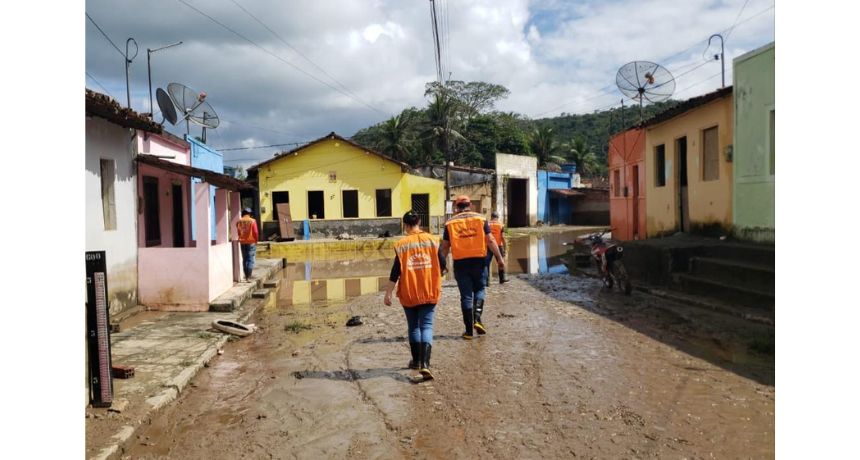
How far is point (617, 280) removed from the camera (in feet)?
37.6

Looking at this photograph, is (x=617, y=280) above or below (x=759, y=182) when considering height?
below

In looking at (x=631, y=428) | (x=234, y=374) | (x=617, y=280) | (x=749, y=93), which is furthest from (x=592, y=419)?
(x=749, y=93)

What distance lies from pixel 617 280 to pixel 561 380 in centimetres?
629

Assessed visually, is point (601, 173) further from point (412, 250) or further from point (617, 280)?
point (412, 250)

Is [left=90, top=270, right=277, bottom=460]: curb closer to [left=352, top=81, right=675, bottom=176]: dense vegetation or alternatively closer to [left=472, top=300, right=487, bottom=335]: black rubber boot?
[left=472, top=300, right=487, bottom=335]: black rubber boot

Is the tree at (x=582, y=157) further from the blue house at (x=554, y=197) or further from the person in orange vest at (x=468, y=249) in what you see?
the person in orange vest at (x=468, y=249)

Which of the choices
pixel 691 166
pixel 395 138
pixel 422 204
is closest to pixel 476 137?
pixel 395 138

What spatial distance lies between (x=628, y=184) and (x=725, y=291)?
31.9ft

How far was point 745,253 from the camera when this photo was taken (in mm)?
10250

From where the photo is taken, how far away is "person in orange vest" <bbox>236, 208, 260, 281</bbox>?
1317cm

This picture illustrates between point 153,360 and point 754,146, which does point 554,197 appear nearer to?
point 754,146

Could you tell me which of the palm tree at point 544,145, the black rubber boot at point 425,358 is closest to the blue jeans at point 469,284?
the black rubber boot at point 425,358

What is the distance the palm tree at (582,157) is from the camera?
56.2 m

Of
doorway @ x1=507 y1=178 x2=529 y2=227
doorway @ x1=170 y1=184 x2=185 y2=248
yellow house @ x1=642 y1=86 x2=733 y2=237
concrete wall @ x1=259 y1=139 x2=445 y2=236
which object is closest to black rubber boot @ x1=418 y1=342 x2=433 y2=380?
yellow house @ x1=642 y1=86 x2=733 y2=237
